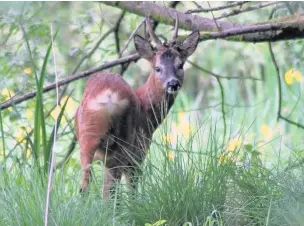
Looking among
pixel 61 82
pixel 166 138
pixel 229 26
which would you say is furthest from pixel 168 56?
pixel 166 138

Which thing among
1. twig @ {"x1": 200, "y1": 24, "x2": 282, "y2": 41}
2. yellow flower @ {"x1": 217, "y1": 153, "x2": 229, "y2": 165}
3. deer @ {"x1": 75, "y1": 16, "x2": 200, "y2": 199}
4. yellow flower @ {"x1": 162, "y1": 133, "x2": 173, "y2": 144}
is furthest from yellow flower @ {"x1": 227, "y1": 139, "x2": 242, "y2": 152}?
twig @ {"x1": 200, "y1": 24, "x2": 282, "y2": 41}

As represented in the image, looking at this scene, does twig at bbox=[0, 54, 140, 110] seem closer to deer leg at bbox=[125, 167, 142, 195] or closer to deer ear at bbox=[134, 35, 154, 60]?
deer ear at bbox=[134, 35, 154, 60]

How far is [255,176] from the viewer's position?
153 inches

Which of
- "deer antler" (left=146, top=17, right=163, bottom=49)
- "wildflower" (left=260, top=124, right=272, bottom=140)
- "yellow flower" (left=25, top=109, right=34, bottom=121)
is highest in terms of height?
"deer antler" (left=146, top=17, right=163, bottom=49)

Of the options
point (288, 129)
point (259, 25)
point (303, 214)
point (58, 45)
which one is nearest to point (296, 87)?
point (288, 129)

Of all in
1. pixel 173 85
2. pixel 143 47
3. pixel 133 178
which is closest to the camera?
pixel 133 178

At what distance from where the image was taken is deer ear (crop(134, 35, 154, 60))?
588 cm

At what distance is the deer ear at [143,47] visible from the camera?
588cm

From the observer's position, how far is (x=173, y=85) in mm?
5629

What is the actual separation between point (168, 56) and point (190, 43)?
0.24m

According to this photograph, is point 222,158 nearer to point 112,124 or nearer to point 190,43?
point 112,124

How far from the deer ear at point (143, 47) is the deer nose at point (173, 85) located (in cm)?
33

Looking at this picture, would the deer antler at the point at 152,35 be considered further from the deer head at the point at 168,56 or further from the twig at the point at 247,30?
the twig at the point at 247,30

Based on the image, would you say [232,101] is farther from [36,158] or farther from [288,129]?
[36,158]
